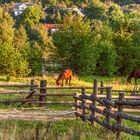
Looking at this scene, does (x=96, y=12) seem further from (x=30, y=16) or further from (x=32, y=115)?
(x=32, y=115)

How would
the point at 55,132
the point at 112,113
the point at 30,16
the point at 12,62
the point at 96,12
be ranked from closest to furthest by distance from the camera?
the point at 55,132
the point at 112,113
the point at 12,62
the point at 30,16
the point at 96,12

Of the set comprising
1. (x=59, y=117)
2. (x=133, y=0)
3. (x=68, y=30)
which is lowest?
(x=59, y=117)

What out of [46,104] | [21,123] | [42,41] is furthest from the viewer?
[42,41]

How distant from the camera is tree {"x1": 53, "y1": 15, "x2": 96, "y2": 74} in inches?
2064

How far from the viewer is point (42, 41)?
75688 millimetres

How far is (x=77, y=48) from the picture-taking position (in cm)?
5275

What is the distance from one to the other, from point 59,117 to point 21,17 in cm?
8952

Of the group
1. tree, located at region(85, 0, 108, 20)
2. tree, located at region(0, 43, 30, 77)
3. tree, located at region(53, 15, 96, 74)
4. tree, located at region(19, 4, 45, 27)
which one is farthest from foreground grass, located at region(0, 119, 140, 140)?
tree, located at region(85, 0, 108, 20)

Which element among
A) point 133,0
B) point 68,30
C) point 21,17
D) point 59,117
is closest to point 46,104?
point 59,117

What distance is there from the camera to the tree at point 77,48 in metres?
52.4

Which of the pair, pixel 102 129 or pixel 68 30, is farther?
pixel 68 30

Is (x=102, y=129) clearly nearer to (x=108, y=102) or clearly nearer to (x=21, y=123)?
(x=108, y=102)

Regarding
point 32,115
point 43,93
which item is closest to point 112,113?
point 32,115

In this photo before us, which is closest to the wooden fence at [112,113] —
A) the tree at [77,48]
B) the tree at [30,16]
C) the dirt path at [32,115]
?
the dirt path at [32,115]
